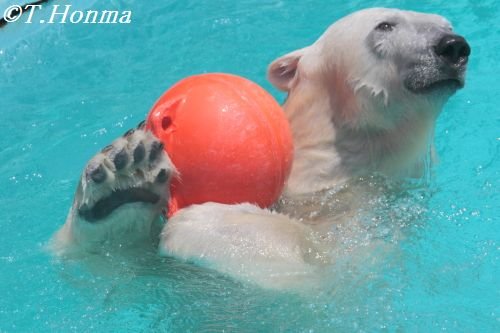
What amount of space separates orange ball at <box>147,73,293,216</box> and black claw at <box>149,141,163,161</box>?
4.4 inches

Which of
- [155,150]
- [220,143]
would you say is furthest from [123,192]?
[220,143]

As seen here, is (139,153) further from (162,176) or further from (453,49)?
(453,49)

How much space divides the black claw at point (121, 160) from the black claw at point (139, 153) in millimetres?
41

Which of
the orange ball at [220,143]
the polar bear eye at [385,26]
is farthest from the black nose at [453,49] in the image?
the orange ball at [220,143]

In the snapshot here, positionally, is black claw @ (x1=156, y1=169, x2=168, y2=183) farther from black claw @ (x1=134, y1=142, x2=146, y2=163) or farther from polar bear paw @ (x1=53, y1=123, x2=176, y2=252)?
black claw @ (x1=134, y1=142, x2=146, y2=163)

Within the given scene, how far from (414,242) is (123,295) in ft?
4.52

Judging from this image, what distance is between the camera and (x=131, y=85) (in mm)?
6344

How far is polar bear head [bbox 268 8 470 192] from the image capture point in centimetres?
334

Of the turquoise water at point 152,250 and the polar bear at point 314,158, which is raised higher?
the polar bear at point 314,158

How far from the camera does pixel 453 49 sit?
328 centimetres

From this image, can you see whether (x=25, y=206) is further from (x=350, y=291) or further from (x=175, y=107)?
(x=350, y=291)

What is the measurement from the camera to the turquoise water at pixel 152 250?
320 centimetres

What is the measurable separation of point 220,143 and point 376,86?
0.84m

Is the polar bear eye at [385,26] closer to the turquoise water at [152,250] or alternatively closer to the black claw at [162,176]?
the turquoise water at [152,250]
